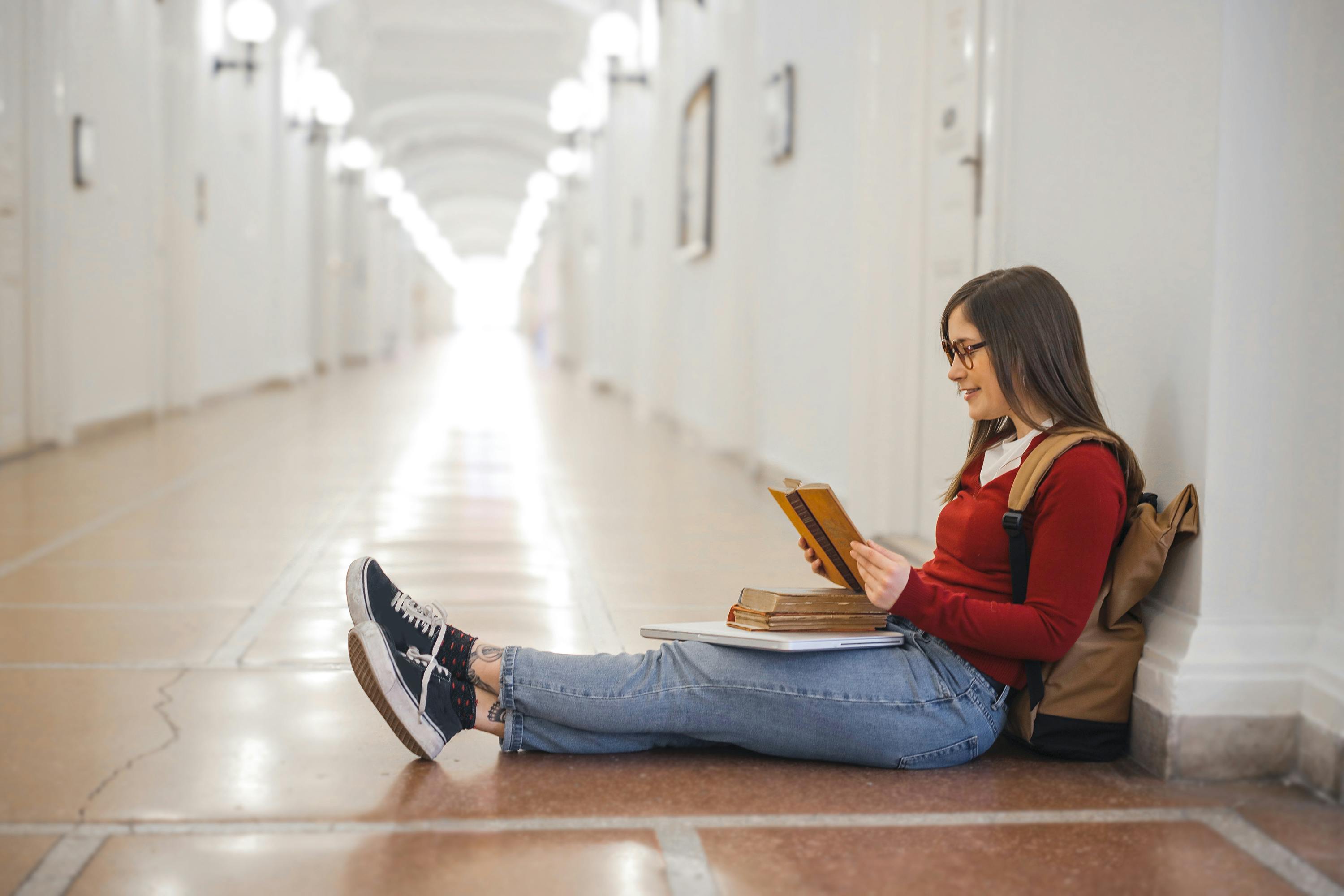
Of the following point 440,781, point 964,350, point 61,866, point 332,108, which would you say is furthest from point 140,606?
point 332,108

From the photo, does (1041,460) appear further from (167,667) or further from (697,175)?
(697,175)

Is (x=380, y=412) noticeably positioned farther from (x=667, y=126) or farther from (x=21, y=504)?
(x=21, y=504)

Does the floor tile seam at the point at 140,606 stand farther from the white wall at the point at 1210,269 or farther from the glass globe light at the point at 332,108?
the glass globe light at the point at 332,108

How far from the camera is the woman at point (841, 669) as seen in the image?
2076 millimetres

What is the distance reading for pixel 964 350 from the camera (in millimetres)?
2135

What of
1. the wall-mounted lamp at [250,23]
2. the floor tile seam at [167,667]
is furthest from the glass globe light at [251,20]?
the floor tile seam at [167,667]

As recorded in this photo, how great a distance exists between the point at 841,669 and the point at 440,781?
2.17 feet

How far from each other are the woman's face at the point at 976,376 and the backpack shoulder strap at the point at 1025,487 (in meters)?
0.10

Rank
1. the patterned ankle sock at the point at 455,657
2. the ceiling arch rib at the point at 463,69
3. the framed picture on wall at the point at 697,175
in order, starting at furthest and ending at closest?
the ceiling arch rib at the point at 463,69 → the framed picture on wall at the point at 697,175 → the patterned ankle sock at the point at 455,657

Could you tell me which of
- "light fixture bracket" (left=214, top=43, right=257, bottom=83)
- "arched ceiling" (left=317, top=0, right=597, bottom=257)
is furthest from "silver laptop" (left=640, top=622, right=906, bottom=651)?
"arched ceiling" (left=317, top=0, right=597, bottom=257)

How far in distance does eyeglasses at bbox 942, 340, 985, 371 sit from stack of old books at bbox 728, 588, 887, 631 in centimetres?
42

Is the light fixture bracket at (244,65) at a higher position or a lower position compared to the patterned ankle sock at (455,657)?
higher

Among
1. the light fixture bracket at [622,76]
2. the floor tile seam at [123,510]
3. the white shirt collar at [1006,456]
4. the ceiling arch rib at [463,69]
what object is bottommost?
the floor tile seam at [123,510]

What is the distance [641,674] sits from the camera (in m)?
2.14
